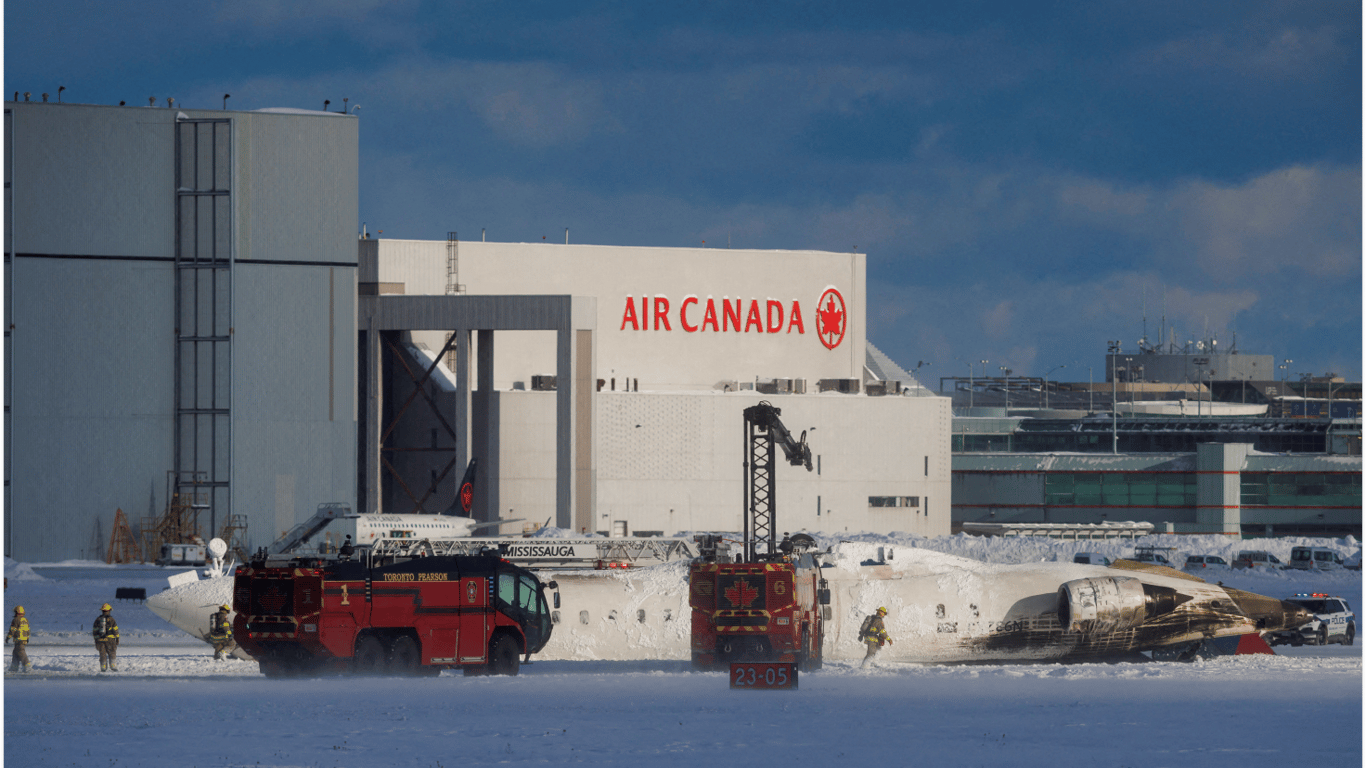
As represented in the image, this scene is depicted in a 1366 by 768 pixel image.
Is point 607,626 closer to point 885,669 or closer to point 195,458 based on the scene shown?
point 885,669

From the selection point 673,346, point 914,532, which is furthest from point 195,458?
point 914,532

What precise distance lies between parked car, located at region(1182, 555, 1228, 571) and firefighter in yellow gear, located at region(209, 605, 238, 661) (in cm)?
5954

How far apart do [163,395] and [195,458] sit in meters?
3.52

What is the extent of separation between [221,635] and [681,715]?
51.4 ft

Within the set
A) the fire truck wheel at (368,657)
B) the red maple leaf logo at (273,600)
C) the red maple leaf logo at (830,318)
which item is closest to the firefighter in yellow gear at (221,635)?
the red maple leaf logo at (273,600)

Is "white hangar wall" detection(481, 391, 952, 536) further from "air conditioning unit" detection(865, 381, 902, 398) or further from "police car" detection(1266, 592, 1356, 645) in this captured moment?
"police car" detection(1266, 592, 1356, 645)

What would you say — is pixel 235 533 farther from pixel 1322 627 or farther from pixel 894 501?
pixel 1322 627

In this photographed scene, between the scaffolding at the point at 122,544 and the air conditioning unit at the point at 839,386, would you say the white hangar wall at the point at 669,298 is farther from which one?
the scaffolding at the point at 122,544

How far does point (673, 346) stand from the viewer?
10794 centimetres

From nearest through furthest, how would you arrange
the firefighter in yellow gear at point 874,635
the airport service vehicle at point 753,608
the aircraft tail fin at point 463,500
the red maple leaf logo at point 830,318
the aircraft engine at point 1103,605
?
the airport service vehicle at point 753,608 → the firefighter in yellow gear at point 874,635 → the aircraft engine at point 1103,605 → the aircraft tail fin at point 463,500 → the red maple leaf logo at point 830,318

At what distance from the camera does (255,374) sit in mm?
87562

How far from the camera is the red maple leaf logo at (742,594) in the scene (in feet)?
133

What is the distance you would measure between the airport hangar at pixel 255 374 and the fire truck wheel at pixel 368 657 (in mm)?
48894

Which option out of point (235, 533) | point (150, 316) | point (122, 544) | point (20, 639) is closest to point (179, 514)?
point (235, 533)
